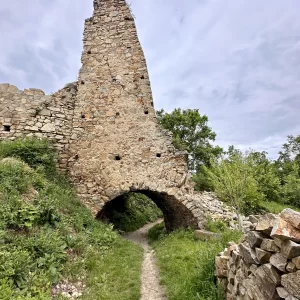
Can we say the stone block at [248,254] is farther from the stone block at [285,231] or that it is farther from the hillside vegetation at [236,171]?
the hillside vegetation at [236,171]

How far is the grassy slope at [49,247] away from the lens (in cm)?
396

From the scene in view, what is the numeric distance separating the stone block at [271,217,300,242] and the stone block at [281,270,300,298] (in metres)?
0.28

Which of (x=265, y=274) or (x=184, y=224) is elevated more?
(x=265, y=274)

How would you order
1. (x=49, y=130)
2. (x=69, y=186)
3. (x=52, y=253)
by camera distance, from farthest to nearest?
(x=49, y=130), (x=69, y=186), (x=52, y=253)

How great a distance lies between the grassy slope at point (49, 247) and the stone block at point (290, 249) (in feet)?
10.4

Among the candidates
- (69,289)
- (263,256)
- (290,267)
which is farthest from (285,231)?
(69,289)

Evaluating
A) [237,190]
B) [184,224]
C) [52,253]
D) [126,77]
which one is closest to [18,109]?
[126,77]

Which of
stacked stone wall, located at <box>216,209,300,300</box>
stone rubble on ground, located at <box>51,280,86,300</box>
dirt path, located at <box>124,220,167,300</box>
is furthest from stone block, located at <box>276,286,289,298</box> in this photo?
stone rubble on ground, located at <box>51,280,86,300</box>

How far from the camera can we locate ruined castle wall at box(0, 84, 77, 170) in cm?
966

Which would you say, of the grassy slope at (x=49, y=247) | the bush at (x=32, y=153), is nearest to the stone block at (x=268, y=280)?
the grassy slope at (x=49, y=247)

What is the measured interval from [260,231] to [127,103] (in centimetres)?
797

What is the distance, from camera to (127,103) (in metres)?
10.1

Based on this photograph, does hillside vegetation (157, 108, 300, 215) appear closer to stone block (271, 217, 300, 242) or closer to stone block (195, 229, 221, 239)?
stone block (195, 229, 221, 239)

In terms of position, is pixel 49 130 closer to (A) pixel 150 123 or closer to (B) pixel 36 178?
(B) pixel 36 178
